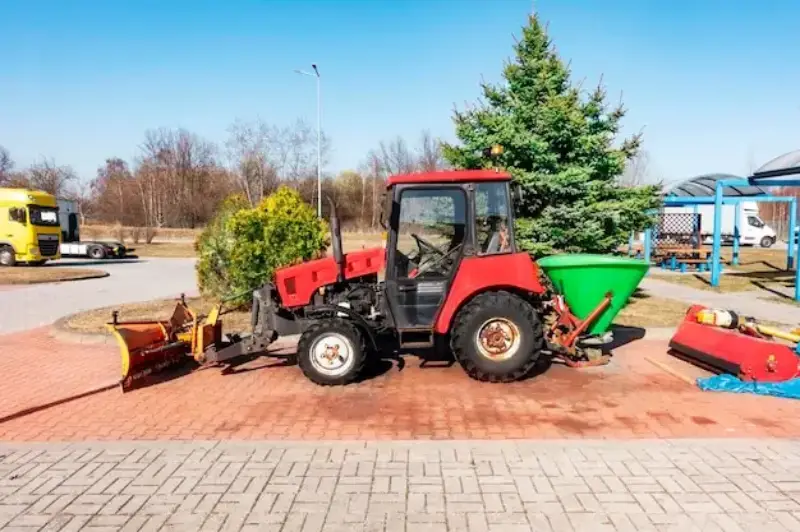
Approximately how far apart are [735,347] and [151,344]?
6.30 meters

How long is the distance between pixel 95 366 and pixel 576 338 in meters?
5.84

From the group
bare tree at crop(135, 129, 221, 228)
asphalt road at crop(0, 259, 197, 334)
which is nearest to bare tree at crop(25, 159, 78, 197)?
bare tree at crop(135, 129, 221, 228)

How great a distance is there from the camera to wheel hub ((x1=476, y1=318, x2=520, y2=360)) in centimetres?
612

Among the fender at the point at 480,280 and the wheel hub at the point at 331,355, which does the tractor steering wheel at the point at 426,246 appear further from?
the wheel hub at the point at 331,355

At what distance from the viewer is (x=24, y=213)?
2227cm

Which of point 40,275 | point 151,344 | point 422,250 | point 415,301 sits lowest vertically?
point 40,275

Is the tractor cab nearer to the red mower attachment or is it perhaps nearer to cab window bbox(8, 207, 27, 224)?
the red mower attachment

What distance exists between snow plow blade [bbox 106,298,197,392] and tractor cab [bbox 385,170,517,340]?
2416 millimetres

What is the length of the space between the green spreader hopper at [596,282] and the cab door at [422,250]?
4.49 ft

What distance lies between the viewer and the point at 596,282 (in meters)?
6.63

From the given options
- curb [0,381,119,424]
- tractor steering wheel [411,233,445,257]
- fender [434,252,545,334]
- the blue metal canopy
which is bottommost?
curb [0,381,119,424]

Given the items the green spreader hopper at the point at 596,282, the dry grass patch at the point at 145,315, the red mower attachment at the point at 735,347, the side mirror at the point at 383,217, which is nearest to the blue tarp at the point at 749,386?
the red mower attachment at the point at 735,347

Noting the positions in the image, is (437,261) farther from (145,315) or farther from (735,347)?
(145,315)

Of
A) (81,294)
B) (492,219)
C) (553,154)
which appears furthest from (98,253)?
(492,219)
